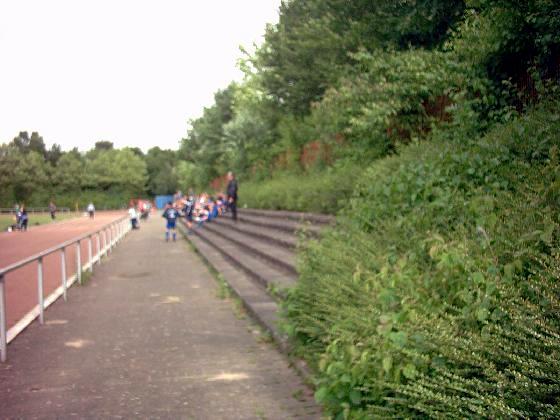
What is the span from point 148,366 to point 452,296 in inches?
131

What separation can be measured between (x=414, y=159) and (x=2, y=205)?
78.7 meters

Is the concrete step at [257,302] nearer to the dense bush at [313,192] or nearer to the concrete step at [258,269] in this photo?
the concrete step at [258,269]

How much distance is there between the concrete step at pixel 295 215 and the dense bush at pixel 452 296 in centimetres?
167

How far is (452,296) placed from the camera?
3.74 m

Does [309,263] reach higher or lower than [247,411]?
higher

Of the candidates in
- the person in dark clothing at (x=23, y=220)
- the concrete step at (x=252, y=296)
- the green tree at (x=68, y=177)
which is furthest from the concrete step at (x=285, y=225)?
the green tree at (x=68, y=177)

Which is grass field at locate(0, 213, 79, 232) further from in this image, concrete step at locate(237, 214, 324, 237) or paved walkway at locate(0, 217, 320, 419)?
paved walkway at locate(0, 217, 320, 419)

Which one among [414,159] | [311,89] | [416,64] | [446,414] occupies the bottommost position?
[446,414]

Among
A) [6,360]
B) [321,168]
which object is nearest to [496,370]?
[6,360]

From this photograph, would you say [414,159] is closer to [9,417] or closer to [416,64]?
[416,64]

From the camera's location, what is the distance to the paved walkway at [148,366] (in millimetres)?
4598

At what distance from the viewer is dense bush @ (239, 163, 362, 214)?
1161cm

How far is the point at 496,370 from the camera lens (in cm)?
272

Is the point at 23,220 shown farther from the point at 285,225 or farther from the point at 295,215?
the point at 285,225
